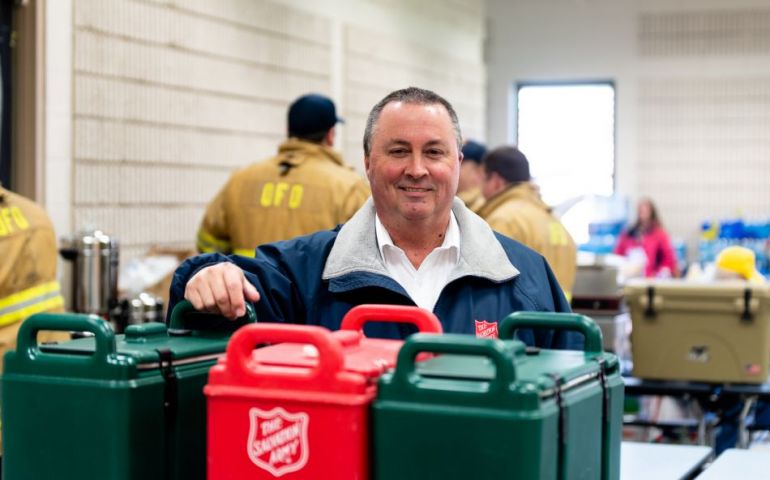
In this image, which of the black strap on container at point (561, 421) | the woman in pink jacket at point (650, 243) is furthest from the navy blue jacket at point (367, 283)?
the woman in pink jacket at point (650, 243)

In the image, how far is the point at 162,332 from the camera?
1859mm

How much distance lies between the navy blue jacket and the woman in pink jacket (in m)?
9.13

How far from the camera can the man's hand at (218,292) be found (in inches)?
77.3

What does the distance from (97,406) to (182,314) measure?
41 cm

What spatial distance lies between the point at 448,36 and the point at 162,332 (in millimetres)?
10350

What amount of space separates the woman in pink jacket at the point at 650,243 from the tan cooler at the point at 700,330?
600 cm

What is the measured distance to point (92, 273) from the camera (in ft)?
17.9

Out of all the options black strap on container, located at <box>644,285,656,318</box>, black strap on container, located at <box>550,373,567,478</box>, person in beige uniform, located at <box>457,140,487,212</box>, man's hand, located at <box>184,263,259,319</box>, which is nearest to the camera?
black strap on container, located at <box>550,373,567,478</box>

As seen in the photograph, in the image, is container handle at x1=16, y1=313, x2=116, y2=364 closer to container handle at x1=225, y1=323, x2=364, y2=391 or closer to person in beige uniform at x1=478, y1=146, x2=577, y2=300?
container handle at x1=225, y1=323, x2=364, y2=391

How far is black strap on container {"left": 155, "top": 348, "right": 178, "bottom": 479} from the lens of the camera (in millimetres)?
1707

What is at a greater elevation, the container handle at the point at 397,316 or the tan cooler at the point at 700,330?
the container handle at the point at 397,316

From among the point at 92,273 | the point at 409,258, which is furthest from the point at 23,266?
the point at 409,258

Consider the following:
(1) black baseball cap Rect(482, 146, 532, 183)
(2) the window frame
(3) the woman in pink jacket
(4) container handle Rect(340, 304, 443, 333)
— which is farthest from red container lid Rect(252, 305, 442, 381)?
(2) the window frame

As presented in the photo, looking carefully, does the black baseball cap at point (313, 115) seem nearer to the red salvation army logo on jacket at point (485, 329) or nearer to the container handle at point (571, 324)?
the red salvation army logo on jacket at point (485, 329)
